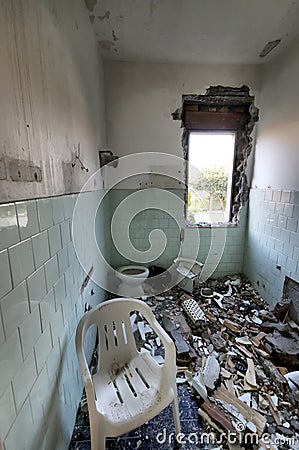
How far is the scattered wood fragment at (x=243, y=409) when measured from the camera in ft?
4.15

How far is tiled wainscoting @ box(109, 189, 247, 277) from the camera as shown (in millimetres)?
2723

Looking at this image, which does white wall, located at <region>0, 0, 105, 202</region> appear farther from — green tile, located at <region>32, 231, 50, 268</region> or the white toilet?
the white toilet

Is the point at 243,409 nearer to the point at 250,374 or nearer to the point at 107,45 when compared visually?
the point at 250,374

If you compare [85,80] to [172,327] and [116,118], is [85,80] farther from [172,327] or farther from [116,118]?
[172,327]

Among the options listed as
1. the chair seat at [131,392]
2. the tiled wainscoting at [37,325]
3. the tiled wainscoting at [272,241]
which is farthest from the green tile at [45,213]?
the tiled wainscoting at [272,241]

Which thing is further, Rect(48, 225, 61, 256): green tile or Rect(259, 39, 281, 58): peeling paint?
A: Rect(259, 39, 281, 58): peeling paint

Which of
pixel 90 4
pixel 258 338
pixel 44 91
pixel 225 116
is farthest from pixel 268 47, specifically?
pixel 258 338

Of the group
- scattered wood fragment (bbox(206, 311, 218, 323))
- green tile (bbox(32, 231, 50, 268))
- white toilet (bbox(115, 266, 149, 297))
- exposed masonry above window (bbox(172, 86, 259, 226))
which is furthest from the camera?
exposed masonry above window (bbox(172, 86, 259, 226))

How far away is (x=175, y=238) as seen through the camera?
2.81 m

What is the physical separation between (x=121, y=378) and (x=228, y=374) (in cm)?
81

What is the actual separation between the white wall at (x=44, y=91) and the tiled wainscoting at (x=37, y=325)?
11 centimetres

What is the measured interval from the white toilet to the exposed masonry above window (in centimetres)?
107

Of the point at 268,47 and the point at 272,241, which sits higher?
the point at 268,47

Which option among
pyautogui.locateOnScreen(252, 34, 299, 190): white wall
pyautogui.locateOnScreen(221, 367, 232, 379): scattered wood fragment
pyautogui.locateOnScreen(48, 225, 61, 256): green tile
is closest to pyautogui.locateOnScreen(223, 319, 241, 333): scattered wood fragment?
pyautogui.locateOnScreen(221, 367, 232, 379): scattered wood fragment
